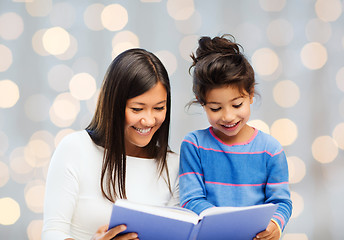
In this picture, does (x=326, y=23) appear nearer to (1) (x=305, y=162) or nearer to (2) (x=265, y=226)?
(1) (x=305, y=162)

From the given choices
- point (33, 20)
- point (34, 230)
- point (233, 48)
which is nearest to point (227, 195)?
point (233, 48)

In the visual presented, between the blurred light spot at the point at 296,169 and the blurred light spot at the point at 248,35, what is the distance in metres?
0.60

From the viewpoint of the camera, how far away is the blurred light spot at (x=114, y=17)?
2125 millimetres

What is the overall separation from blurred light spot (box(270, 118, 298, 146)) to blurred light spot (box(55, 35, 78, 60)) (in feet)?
3.48

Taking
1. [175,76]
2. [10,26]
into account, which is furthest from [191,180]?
[10,26]

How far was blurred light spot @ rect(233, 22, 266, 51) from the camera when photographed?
218 cm

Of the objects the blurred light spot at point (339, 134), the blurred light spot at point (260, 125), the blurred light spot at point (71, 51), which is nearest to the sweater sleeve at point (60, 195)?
the blurred light spot at point (71, 51)

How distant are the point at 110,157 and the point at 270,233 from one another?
55cm

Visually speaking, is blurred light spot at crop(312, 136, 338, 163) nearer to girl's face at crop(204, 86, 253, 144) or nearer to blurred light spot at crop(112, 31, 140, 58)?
girl's face at crop(204, 86, 253, 144)

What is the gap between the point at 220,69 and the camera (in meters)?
1.37

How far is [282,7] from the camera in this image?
2.21m

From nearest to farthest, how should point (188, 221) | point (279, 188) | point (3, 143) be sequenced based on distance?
point (188, 221), point (279, 188), point (3, 143)

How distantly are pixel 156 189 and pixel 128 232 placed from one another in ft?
1.20

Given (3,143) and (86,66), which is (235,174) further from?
(3,143)
